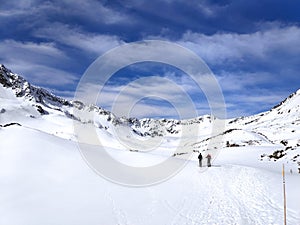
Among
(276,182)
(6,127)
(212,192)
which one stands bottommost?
(212,192)

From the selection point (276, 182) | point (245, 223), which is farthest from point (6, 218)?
point (276, 182)

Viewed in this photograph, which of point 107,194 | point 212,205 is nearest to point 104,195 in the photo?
point 107,194

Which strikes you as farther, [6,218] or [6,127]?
[6,127]

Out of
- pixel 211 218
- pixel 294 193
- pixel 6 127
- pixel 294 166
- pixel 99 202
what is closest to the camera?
pixel 211 218

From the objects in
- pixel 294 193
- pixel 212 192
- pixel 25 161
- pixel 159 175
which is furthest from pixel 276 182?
pixel 25 161

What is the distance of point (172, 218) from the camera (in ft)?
48.7

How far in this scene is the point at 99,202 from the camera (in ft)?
54.3

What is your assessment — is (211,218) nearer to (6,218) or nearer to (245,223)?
(245,223)

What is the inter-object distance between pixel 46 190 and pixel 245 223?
1094 cm

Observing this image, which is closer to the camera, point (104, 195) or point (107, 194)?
point (104, 195)

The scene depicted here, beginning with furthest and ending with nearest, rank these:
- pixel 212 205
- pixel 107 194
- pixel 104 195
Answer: pixel 107 194, pixel 104 195, pixel 212 205

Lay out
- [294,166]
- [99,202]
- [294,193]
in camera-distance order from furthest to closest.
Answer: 1. [294,166]
2. [294,193]
3. [99,202]

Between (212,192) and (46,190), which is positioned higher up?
(212,192)

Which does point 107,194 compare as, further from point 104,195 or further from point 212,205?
point 212,205
